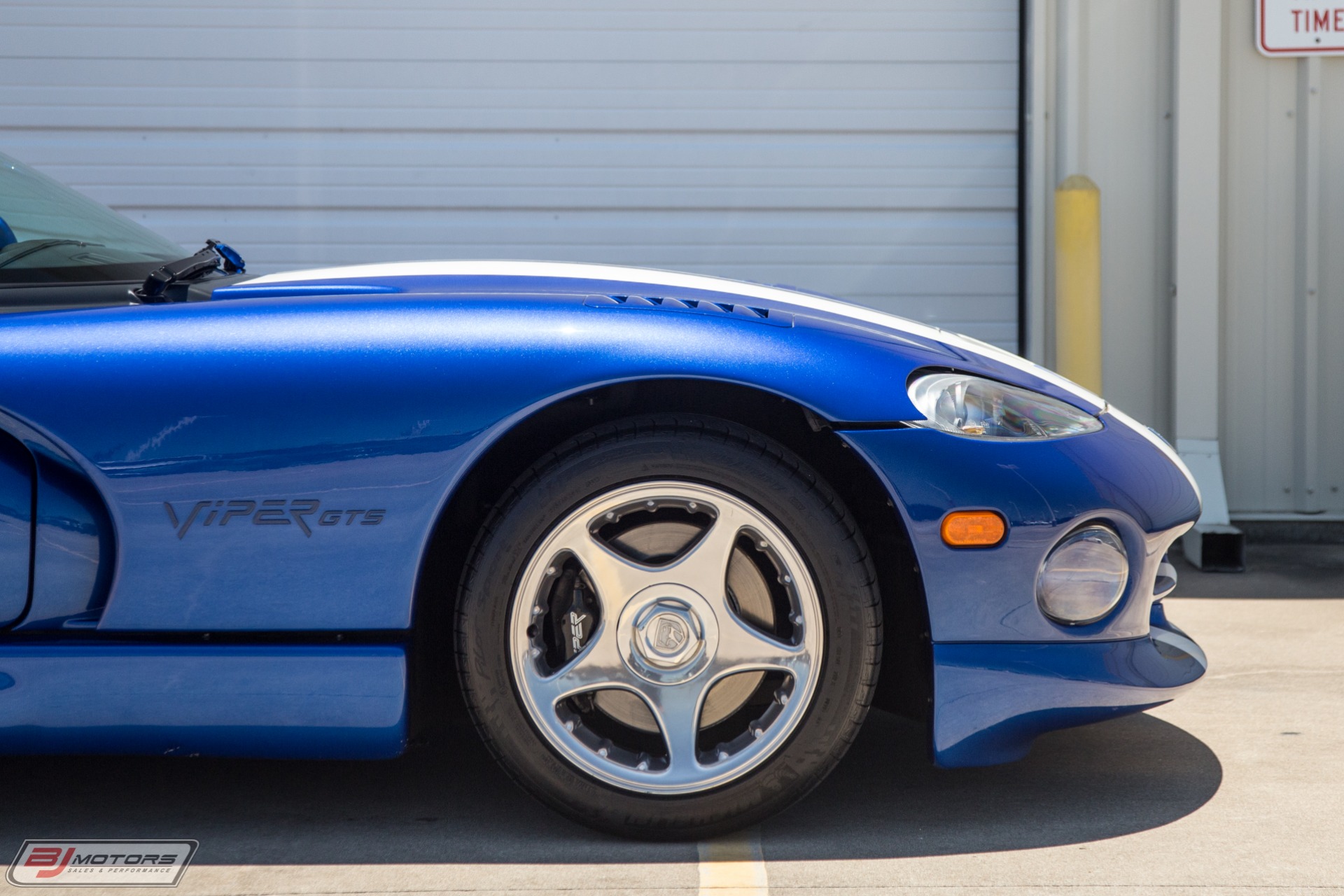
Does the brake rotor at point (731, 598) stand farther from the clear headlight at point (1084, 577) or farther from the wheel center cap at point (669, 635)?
the clear headlight at point (1084, 577)

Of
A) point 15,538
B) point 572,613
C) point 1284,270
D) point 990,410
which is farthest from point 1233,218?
point 15,538

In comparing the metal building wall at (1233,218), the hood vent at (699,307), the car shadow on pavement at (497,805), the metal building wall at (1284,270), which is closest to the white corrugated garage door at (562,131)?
the metal building wall at (1233,218)

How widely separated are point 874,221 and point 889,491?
353cm

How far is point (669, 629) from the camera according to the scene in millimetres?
1944

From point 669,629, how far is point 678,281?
0.63m

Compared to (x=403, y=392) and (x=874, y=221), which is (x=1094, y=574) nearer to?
(x=403, y=392)

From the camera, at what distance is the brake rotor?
197 centimetres

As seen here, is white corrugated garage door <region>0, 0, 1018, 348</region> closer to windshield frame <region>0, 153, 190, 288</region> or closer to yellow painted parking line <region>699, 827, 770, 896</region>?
windshield frame <region>0, 153, 190, 288</region>

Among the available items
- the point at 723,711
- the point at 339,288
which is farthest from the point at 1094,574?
the point at 339,288

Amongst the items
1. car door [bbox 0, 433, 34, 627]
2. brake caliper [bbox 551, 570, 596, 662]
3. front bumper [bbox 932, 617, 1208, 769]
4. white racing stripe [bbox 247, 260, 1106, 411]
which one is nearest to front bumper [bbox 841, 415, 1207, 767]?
front bumper [bbox 932, 617, 1208, 769]

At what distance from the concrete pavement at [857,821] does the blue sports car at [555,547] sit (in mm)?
143

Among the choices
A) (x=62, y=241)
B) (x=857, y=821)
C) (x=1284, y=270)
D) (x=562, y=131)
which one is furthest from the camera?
(x=562, y=131)

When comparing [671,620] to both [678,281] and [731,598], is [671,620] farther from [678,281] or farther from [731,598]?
[678,281]

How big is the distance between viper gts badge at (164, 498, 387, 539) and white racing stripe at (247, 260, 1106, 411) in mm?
421
